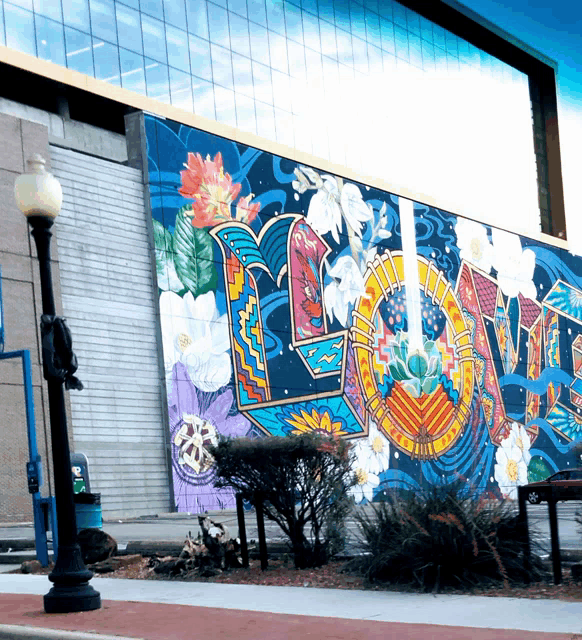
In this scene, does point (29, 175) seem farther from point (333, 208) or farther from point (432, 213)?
point (432, 213)

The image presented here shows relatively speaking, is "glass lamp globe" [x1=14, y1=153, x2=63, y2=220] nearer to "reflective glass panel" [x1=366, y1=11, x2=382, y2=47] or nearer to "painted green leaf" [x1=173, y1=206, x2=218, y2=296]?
"painted green leaf" [x1=173, y1=206, x2=218, y2=296]

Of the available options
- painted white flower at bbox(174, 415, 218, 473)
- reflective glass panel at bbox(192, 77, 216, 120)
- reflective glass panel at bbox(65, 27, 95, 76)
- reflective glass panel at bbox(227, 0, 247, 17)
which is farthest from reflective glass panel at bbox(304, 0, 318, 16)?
painted white flower at bbox(174, 415, 218, 473)

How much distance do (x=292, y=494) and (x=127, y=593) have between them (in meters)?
2.50

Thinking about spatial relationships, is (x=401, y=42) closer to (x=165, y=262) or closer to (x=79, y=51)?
(x=79, y=51)

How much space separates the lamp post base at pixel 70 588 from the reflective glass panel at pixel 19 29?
30256mm

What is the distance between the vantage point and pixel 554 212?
235 feet

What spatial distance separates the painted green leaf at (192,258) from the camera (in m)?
38.6

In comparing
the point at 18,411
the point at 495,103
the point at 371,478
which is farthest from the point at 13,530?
the point at 495,103

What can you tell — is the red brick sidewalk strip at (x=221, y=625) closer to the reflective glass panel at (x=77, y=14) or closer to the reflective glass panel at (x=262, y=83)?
the reflective glass panel at (x=77, y=14)

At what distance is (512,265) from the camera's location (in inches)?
2281

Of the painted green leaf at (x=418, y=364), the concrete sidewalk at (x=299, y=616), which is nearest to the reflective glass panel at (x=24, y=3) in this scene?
the painted green leaf at (x=418, y=364)

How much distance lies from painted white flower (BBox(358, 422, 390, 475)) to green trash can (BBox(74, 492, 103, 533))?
27.5 meters

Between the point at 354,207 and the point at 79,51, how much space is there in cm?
1373

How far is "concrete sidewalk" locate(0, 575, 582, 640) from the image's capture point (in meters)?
8.96
